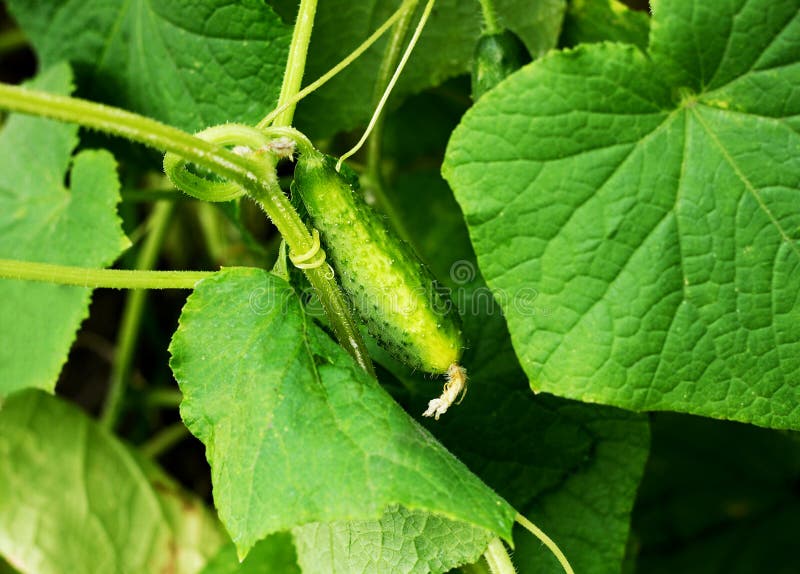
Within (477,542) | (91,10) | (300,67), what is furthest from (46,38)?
(477,542)

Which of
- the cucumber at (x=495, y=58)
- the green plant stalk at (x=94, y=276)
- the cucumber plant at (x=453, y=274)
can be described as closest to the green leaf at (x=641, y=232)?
the cucumber plant at (x=453, y=274)

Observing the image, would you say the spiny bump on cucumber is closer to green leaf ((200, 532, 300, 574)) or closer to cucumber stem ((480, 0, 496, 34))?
cucumber stem ((480, 0, 496, 34))

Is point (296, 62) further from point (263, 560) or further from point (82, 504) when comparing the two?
point (82, 504)

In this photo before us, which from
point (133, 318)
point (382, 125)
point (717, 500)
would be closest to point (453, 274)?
point (382, 125)

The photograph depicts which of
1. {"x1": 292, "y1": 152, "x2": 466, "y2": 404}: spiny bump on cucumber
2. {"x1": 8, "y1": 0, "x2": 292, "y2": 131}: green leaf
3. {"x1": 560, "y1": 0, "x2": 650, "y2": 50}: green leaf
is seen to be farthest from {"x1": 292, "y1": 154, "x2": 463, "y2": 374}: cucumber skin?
{"x1": 560, "y1": 0, "x2": 650, "y2": 50}: green leaf

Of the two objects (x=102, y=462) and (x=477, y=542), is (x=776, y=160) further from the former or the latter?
(x=102, y=462)

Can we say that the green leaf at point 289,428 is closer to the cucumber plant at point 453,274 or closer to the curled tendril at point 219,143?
the cucumber plant at point 453,274
